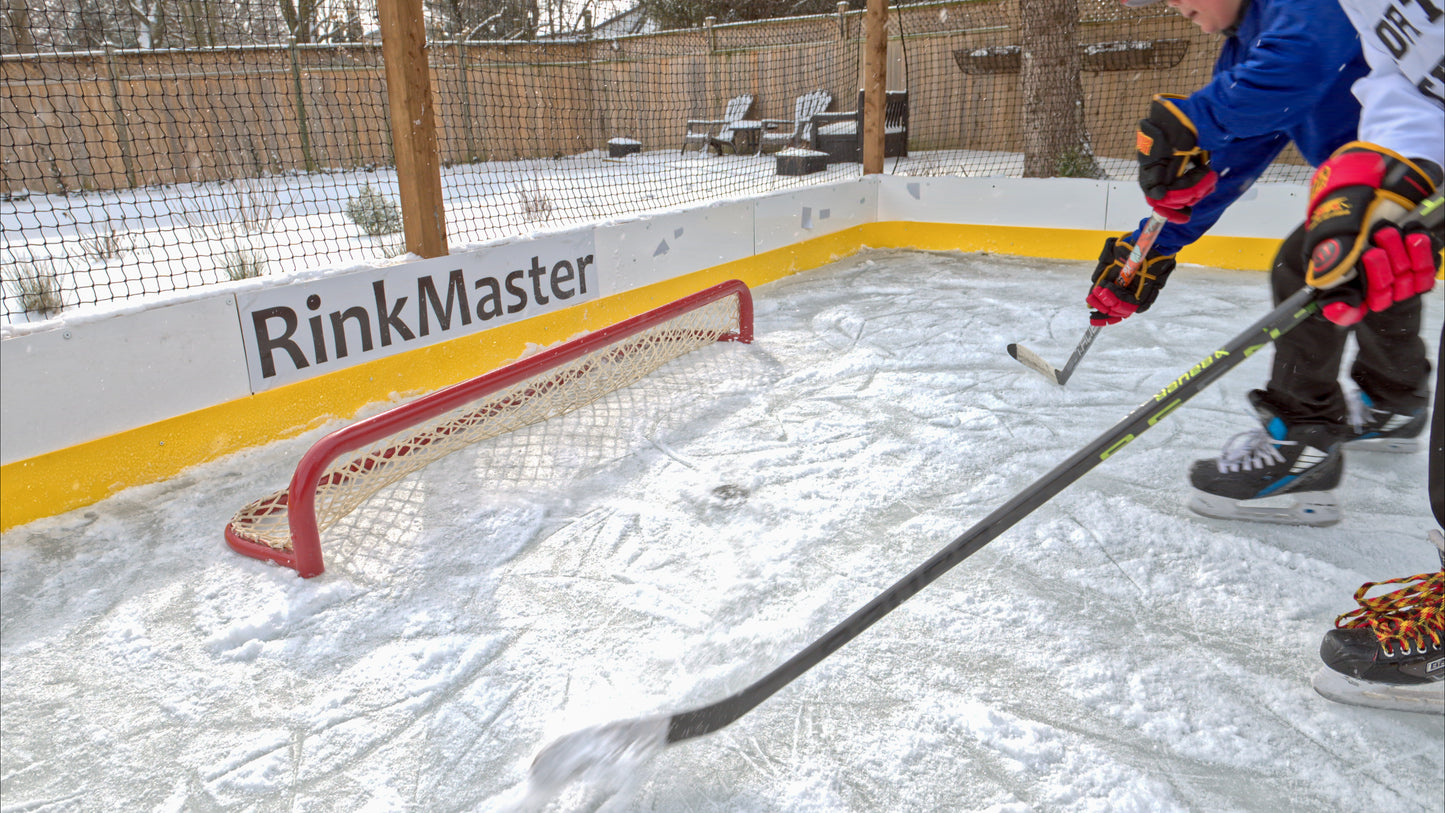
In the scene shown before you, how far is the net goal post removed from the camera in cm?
184

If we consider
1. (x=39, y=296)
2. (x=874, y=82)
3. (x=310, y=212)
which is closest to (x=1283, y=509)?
(x=874, y=82)

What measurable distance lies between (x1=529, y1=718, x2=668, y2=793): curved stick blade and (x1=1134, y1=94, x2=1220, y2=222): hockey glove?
162 centimetres

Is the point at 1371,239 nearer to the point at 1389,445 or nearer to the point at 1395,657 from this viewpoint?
the point at 1395,657

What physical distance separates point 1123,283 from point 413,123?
90.2 inches

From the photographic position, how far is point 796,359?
10.8 feet

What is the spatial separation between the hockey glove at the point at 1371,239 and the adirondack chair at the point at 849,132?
6.84 m

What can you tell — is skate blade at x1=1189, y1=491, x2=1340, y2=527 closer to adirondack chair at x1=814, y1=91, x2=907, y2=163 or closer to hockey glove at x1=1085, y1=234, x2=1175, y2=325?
hockey glove at x1=1085, y1=234, x2=1175, y2=325

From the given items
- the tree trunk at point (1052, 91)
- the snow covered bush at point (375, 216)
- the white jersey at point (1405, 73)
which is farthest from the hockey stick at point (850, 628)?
the tree trunk at point (1052, 91)

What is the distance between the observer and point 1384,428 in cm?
222

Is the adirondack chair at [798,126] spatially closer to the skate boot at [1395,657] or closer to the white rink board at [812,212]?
the white rink board at [812,212]

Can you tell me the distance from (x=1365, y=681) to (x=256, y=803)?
5.72ft

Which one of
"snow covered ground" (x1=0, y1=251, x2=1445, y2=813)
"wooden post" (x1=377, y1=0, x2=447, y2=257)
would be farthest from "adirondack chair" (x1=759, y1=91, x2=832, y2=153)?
"snow covered ground" (x1=0, y1=251, x2=1445, y2=813)

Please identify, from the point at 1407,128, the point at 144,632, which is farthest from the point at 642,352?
the point at 1407,128

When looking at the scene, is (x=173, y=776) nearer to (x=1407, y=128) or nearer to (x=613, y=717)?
(x=613, y=717)
